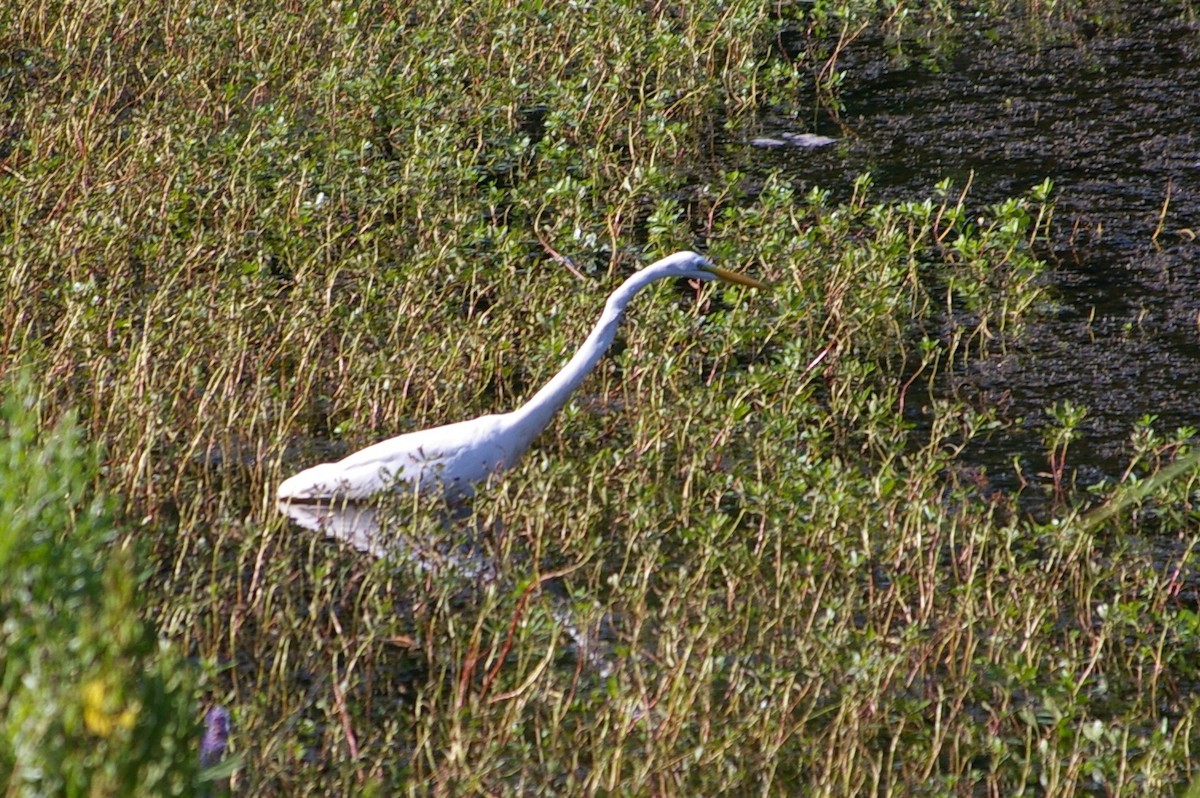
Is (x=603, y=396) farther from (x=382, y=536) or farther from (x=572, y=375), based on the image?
(x=382, y=536)

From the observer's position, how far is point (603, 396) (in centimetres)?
612

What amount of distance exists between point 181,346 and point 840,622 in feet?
8.24

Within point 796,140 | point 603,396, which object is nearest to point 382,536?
point 603,396

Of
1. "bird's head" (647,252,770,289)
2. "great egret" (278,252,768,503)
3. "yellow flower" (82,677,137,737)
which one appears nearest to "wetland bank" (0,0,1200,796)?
"yellow flower" (82,677,137,737)

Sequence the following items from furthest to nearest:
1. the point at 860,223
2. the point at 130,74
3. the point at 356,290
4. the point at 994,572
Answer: the point at 130,74 → the point at 860,223 → the point at 356,290 → the point at 994,572

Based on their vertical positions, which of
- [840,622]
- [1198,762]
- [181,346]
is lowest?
[1198,762]

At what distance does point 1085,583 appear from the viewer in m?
4.97

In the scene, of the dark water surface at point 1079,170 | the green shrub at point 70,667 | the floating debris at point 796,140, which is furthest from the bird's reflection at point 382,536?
the floating debris at point 796,140

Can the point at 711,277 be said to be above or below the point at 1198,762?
above

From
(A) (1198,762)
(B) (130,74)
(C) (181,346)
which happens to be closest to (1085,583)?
(A) (1198,762)

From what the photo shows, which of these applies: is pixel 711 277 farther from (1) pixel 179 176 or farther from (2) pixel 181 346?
(1) pixel 179 176

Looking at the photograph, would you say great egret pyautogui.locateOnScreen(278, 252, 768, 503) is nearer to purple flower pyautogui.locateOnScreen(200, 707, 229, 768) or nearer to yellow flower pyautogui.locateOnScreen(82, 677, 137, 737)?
purple flower pyautogui.locateOnScreen(200, 707, 229, 768)

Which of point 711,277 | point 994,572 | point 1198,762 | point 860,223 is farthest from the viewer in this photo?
point 860,223

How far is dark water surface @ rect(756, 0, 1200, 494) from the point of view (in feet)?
20.7
